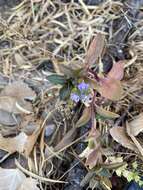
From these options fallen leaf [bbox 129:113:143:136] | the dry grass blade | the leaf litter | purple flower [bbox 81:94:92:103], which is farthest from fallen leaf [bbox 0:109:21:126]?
fallen leaf [bbox 129:113:143:136]

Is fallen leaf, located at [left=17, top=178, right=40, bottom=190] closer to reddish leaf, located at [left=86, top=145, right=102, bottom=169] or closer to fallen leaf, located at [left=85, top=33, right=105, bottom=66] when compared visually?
reddish leaf, located at [left=86, top=145, right=102, bottom=169]

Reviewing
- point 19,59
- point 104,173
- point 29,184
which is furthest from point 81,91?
point 19,59

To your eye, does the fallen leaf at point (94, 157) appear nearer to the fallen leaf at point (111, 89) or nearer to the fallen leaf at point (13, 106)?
the fallen leaf at point (111, 89)

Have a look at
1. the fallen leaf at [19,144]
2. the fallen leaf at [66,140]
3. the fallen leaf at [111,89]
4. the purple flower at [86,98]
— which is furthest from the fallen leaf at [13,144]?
the fallen leaf at [111,89]

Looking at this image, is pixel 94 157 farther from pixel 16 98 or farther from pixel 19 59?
pixel 19 59

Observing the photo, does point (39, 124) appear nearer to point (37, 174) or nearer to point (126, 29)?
point (37, 174)

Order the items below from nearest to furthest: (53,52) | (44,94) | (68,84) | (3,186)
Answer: (68,84) < (3,186) < (44,94) < (53,52)

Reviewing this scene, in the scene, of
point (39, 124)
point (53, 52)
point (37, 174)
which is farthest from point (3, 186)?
point (53, 52)
